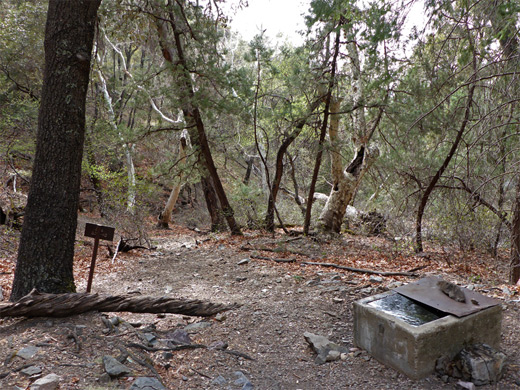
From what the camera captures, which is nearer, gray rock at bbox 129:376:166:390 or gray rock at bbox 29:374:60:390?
gray rock at bbox 29:374:60:390

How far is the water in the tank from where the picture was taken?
10.9 ft

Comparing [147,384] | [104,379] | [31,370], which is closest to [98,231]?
[31,370]

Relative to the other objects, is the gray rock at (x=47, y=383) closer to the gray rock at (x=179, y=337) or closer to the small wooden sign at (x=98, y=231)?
the gray rock at (x=179, y=337)

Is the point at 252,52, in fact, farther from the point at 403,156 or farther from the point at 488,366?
the point at 488,366

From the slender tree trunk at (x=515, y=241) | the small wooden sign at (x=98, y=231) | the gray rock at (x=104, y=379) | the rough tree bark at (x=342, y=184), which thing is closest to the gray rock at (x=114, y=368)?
the gray rock at (x=104, y=379)

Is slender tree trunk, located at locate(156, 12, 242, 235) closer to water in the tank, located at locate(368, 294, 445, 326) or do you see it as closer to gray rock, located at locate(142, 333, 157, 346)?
gray rock, located at locate(142, 333, 157, 346)

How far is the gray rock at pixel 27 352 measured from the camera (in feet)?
9.78

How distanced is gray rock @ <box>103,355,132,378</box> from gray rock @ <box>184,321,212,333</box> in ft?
4.00

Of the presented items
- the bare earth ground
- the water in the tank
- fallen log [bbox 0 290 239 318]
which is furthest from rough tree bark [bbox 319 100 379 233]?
the water in the tank

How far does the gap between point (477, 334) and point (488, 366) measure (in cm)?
34

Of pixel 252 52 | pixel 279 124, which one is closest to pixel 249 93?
pixel 252 52

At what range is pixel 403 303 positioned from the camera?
12.0 ft

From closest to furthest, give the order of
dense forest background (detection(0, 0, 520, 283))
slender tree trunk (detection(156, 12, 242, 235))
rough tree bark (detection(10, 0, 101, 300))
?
1. rough tree bark (detection(10, 0, 101, 300))
2. dense forest background (detection(0, 0, 520, 283))
3. slender tree trunk (detection(156, 12, 242, 235))

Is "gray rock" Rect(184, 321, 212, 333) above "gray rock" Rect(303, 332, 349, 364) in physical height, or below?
below
